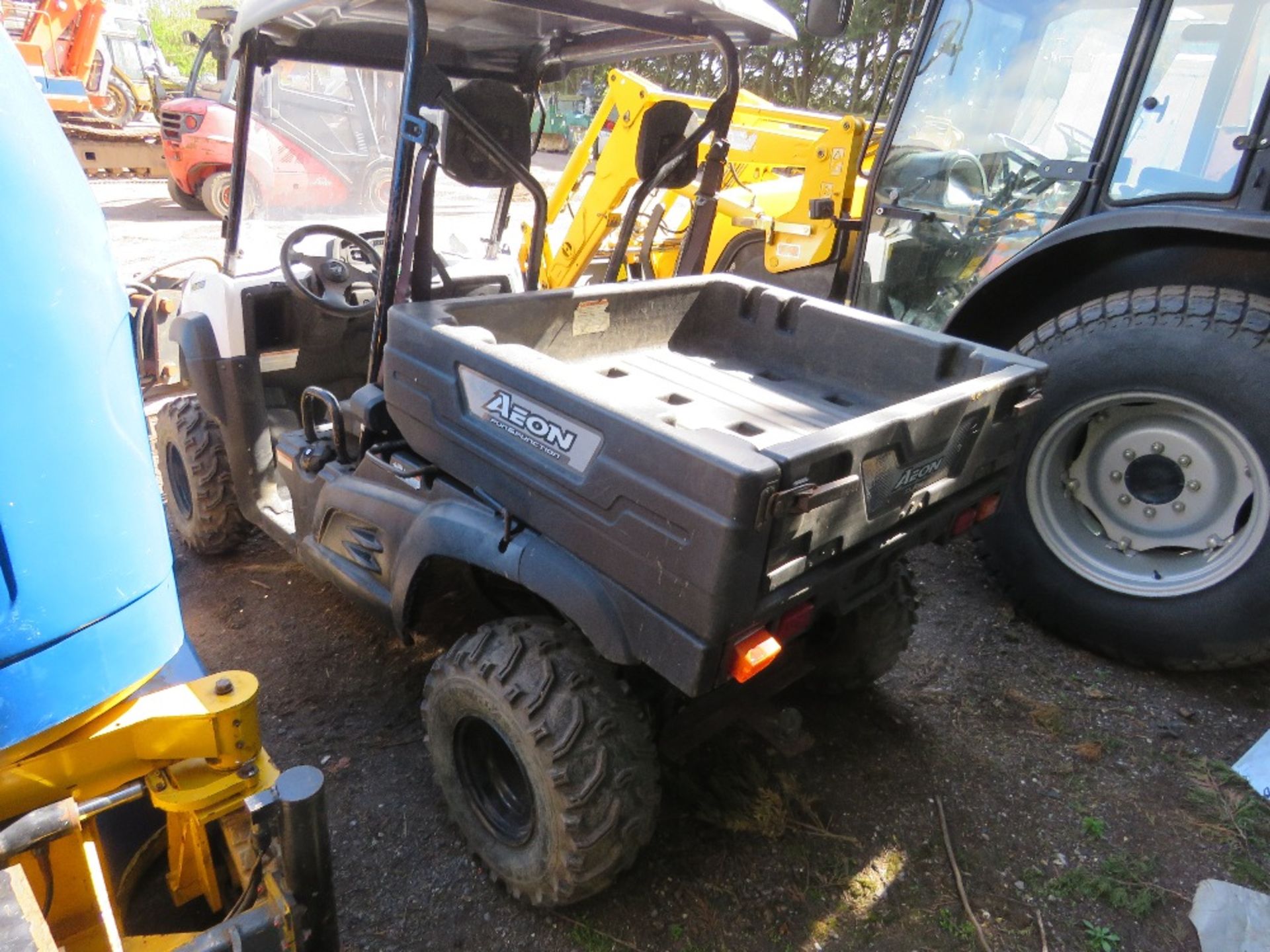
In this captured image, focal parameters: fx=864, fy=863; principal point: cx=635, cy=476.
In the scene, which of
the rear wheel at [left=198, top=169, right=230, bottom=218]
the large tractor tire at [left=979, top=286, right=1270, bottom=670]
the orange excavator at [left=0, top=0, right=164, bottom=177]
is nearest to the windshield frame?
the large tractor tire at [left=979, top=286, right=1270, bottom=670]

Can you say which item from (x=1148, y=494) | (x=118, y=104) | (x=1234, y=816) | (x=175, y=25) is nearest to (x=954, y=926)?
(x=1234, y=816)

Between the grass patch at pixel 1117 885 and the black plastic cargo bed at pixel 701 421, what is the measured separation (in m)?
1.13

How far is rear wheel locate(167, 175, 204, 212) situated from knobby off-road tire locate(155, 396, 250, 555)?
32.2 feet

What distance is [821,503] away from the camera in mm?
1651

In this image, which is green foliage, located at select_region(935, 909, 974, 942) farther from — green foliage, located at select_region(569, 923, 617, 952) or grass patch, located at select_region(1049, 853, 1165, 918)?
green foliage, located at select_region(569, 923, 617, 952)

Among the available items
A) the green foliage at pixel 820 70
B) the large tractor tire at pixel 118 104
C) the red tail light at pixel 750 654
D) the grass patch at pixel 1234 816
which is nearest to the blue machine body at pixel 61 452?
the red tail light at pixel 750 654

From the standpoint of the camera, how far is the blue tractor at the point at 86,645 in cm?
108

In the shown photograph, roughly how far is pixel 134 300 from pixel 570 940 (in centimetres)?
449

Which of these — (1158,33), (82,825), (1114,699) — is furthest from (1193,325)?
(82,825)

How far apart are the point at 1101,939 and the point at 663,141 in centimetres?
267

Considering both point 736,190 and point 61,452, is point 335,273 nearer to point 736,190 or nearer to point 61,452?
point 61,452

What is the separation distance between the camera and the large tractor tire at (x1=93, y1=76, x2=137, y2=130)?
13789 millimetres

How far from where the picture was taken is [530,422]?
6.25 ft

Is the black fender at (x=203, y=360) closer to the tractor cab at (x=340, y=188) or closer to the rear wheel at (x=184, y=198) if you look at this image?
the tractor cab at (x=340, y=188)
